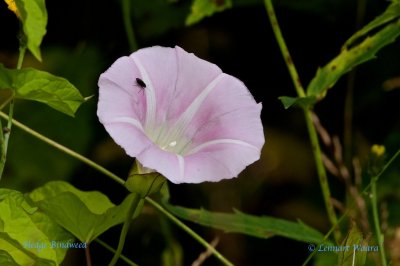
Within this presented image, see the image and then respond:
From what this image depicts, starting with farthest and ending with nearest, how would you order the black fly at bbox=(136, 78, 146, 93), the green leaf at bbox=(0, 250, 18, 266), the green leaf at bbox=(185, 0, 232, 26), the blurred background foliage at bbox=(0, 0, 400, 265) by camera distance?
the blurred background foliage at bbox=(0, 0, 400, 265) < the green leaf at bbox=(185, 0, 232, 26) < the black fly at bbox=(136, 78, 146, 93) < the green leaf at bbox=(0, 250, 18, 266)

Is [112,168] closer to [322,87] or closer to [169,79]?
[322,87]

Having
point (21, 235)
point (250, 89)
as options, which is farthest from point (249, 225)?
point (250, 89)

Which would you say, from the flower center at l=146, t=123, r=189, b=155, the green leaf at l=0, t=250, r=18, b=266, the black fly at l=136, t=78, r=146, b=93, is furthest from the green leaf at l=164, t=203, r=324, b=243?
the green leaf at l=0, t=250, r=18, b=266

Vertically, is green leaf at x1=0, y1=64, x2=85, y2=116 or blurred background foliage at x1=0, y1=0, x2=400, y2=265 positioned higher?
green leaf at x1=0, y1=64, x2=85, y2=116

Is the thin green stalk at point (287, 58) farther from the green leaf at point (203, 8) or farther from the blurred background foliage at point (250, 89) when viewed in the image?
the blurred background foliage at point (250, 89)

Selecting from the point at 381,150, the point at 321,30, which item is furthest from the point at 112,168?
the point at 381,150

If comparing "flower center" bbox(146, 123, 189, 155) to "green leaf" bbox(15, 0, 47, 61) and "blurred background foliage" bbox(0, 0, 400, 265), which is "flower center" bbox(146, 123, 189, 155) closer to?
"green leaf" bbox(15, 0, 47, 61)

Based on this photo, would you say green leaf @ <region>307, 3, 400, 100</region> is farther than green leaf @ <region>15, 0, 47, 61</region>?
Yes

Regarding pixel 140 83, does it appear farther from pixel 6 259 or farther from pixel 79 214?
pixel 6 259
